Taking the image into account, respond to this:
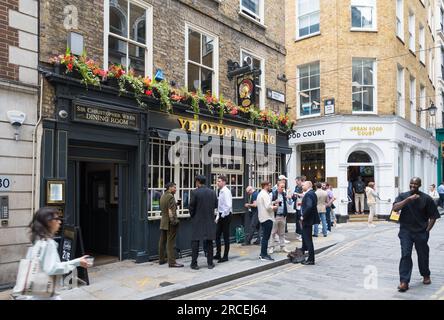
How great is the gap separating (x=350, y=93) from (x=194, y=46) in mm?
10991

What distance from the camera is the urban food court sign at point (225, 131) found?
1009 cm

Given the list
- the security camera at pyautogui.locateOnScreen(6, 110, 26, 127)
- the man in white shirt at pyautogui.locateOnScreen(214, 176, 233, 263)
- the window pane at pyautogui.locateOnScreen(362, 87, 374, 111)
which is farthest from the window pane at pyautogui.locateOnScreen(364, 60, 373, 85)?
the security camera at pyautogui.locateOnScreen(6, 110, 26, 127)

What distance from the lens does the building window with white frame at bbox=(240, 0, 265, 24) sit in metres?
13.0

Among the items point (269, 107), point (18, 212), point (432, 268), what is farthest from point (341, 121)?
point (18, 212)

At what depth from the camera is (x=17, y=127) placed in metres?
6.92

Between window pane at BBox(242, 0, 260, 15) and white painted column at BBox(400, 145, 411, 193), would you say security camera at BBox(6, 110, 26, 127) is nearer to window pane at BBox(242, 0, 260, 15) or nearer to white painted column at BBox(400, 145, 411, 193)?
window pane at BBox(242, 0, 260, 15)

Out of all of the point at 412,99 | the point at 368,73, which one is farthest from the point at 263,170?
the point at 412,99

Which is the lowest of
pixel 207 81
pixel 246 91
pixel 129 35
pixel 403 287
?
pixel 403 287

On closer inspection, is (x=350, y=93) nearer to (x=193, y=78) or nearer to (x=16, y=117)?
(x=193, y=78)

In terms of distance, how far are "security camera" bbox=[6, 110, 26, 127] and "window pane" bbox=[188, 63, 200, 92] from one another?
4.71 m

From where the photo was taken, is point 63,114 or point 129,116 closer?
point 63,114

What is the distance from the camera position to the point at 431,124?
27.5 metres

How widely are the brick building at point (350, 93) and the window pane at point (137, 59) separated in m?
12.1

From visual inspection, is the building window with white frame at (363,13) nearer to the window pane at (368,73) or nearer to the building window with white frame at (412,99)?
the window pane at (368,73)
